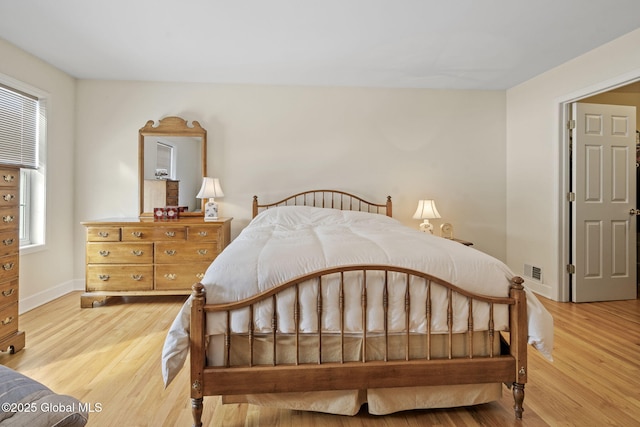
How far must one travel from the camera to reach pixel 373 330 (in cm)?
158

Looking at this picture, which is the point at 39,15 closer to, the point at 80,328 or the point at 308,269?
the point at 80,328

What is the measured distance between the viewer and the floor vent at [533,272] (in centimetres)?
383

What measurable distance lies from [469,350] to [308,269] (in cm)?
84

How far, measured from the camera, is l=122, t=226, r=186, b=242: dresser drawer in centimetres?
337

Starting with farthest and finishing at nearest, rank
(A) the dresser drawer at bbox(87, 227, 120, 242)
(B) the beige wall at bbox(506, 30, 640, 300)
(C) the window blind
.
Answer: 1. (A) the dresser drawer at bbox(87, 227, 120, 242)
2. (B) the beige wall at bbox(506, 30, 640, 300)
3. (C) the window blind

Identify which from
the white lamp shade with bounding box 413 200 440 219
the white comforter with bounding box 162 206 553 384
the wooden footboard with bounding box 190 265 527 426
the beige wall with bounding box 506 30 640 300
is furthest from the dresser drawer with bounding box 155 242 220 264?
the beige wall with bounding box 506 30 640 300

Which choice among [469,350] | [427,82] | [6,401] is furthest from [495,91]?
[6,401]

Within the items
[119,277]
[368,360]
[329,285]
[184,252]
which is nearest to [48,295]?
[119,277]

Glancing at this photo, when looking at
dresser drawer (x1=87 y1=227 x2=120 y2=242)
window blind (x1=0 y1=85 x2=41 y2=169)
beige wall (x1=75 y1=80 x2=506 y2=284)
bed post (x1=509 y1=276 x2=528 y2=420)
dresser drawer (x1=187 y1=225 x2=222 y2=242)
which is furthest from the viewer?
beige wall (x1=75 y1=80 x2=506 y2=284)

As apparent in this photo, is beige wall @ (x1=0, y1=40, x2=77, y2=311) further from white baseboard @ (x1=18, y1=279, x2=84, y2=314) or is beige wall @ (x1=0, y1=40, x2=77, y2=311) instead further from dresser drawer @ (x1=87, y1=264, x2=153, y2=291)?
dresser drawer @ (x1=87, y1=264, x2=153, y2=291)

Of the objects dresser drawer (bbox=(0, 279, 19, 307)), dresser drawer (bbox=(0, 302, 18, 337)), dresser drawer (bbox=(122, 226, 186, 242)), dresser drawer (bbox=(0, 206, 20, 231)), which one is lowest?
dresser drawer (bbox=(0, 302, 18, 337))

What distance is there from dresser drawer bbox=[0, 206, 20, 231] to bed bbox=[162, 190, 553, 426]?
1.56m

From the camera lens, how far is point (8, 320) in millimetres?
2227

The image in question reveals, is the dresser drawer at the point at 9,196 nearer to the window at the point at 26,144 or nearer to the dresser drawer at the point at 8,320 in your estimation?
the dresser drawer at the point at 8,320
